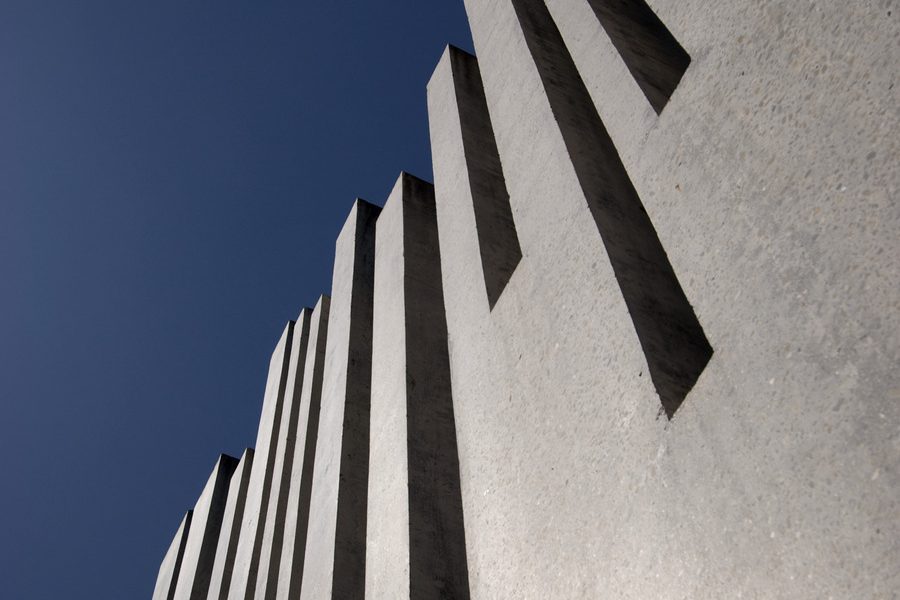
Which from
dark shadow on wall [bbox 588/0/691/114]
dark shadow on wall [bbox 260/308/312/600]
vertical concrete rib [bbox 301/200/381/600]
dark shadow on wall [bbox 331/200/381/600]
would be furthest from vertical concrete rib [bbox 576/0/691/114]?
dark shadow on wall [bbox 260/308/312/600]

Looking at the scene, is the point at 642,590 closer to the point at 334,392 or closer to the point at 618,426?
the point at 618,426

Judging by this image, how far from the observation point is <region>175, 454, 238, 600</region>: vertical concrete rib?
873 cm

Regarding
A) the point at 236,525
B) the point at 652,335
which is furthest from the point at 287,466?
the point at 652,335

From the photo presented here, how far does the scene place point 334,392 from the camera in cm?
625

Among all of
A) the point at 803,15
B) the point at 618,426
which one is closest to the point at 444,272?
the point at 618,426

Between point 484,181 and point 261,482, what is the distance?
12.2ft

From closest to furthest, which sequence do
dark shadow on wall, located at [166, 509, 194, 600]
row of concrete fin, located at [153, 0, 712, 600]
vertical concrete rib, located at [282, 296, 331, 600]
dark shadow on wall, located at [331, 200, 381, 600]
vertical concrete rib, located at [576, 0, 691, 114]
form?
vertical concrete rib, located at [576, 0, 691, 114] < row of concrete fin, located at [153, 0, 712, 600] < dark shadow on wall, located at [331, 200, 381, 600] < vertical concrete rib, located at [282, 296, 331, 600] < dark shadow on wall, located at [166, 509, 194, 600]

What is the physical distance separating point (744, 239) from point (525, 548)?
4.37ft

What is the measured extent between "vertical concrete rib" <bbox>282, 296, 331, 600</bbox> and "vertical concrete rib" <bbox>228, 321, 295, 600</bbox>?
1.76ft

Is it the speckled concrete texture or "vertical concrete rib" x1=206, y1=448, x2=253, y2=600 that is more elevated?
"vertical concrete rib" x1=206, y1=448, x2=253, y2=600

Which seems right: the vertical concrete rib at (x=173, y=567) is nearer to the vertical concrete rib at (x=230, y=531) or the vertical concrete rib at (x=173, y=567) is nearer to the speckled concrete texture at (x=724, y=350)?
the vertical concrete rib at (x=230, y=531)

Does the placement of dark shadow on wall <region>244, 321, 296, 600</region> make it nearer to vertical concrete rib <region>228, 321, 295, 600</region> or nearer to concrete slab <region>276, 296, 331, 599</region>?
vertical concrete rib <region>228, 321, 295, 600</region>

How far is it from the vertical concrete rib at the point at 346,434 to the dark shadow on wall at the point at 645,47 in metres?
2.84

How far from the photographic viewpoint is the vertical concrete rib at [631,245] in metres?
2.79
